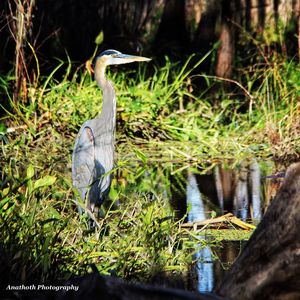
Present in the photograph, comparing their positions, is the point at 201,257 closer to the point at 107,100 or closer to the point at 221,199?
the point at 107,100

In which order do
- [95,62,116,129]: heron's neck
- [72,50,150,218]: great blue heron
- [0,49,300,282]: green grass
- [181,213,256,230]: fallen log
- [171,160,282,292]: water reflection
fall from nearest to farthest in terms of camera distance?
[171,160,282,292]: water reflection < [181,213,256,230]: fallen log < [72,50,150,218]: great blue heron < [95,62,116,129]: heron's neck < [0,49,300,282]: green grass

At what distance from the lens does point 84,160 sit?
264 inches

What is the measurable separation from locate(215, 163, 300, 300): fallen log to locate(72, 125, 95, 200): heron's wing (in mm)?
2716

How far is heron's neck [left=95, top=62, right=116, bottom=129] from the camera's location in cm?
710

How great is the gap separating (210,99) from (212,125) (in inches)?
39.3

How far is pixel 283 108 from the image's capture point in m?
10.6

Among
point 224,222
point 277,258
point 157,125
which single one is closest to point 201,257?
point 224,222

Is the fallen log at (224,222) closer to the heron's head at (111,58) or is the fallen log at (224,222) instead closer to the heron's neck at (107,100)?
the heron's neck at (107,100)

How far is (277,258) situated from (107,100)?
3.52 meters

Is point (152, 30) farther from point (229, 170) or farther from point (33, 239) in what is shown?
point (33, 239)

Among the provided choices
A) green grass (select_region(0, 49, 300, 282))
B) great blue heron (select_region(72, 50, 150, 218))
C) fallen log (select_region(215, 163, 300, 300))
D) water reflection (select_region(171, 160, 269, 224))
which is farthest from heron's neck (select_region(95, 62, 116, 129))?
fallen log (select_region(215, 163, 300, 300))

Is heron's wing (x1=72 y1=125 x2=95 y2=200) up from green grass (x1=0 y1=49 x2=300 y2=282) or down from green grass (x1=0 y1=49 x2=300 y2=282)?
down

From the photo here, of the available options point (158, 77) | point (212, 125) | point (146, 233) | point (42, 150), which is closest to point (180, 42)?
point (158, 77)

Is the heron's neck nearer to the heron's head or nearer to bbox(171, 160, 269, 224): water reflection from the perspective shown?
the heron's head
